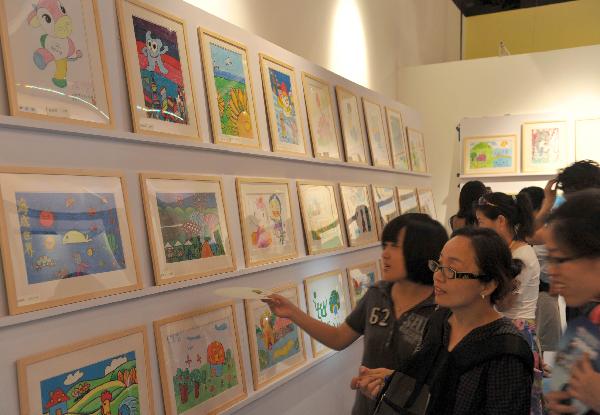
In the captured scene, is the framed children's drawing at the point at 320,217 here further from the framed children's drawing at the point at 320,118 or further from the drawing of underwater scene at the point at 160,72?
the drawing of underwater scene at the point at 160,72

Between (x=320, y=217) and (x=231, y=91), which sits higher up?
(x=231, y=91)

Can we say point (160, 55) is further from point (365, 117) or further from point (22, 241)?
point (365, 117)

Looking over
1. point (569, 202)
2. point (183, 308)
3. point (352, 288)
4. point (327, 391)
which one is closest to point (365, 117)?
point (352, 288)

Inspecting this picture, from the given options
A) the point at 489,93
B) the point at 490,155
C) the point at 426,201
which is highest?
the point at 489,93

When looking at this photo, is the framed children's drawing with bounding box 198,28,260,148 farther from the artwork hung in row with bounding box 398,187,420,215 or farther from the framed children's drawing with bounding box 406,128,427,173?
the framed children's drawing with bounding box 406,128,427,173

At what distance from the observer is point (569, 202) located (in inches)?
56.5

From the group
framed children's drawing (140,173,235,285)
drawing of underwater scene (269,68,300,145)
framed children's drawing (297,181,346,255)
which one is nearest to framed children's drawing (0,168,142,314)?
framed children's drawing (140,173,235,285)

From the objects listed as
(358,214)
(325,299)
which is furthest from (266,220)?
(358,214)

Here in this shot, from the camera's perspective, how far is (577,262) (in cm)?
135

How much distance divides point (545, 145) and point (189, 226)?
4.83 meters

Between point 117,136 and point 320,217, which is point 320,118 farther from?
point 117,136

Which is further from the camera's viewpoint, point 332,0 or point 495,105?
point 495,105

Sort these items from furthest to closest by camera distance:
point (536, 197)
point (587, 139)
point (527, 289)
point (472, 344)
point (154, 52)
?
point (587, 139), point (536, 197), point (527, 289), point (154, 52), point (472, 344)

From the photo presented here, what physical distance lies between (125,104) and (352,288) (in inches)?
79.1
